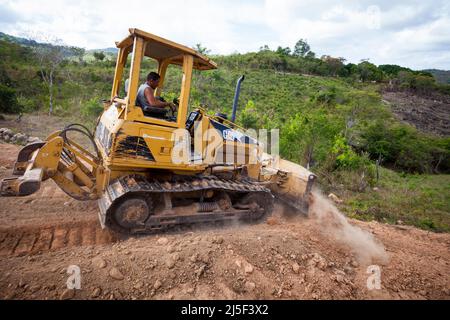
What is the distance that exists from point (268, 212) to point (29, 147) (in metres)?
4.30

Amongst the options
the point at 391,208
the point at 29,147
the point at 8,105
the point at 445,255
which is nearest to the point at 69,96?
the point at 8,105

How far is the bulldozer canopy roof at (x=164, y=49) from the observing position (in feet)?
13.0

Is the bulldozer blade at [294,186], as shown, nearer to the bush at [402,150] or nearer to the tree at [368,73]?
the bush at [402,150]

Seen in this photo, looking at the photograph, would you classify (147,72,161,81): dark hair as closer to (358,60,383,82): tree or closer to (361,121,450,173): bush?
(361,121,450,173): bush

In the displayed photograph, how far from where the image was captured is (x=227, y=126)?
5.36m

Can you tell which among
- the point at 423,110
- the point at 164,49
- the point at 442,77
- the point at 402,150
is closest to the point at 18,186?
the point at 164,49

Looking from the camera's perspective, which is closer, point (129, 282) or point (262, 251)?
point (129, 282)

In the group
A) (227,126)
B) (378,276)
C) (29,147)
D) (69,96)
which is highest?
(69,96)

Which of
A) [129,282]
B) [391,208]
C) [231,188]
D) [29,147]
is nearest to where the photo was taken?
[129,282]

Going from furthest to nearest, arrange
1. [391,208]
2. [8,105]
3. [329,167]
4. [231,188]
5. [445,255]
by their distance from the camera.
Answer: [8,105], [329,167], [391,208], [445,255], [231,188]

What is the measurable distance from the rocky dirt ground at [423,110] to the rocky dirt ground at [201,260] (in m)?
38.9

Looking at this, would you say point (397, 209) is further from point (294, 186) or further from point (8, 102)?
point (8, 102)

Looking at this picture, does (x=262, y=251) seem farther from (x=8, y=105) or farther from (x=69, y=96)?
(x=69, y=96)

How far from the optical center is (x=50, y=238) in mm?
4043
